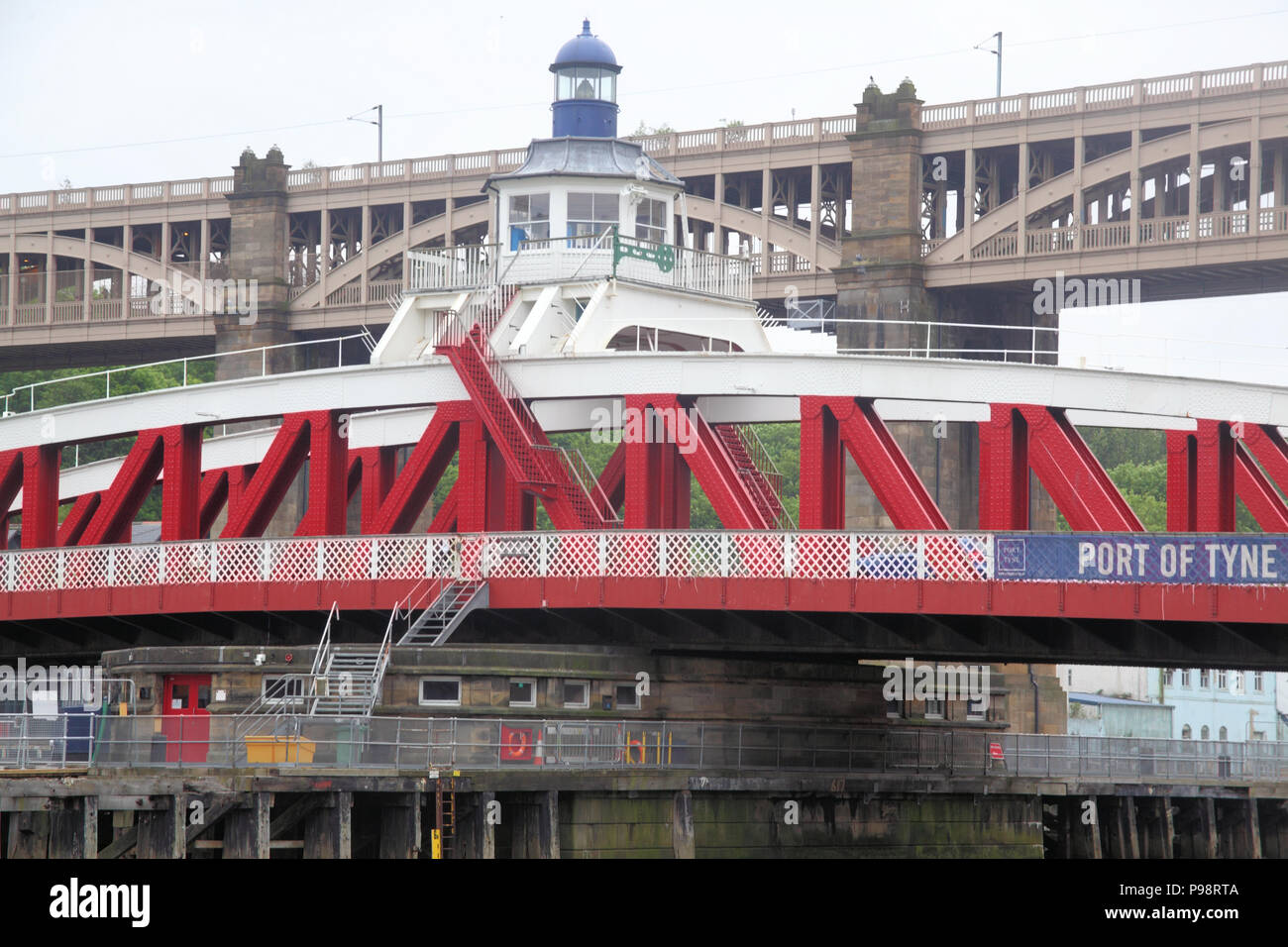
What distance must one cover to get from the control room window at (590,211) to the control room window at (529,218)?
0.62 meters

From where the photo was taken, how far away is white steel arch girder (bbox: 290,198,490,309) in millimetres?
80438

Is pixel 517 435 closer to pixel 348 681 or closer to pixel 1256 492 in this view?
pixel 348 681

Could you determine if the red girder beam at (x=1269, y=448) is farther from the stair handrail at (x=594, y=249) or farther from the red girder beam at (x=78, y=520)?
the red girder beam at (x=78, y=520)

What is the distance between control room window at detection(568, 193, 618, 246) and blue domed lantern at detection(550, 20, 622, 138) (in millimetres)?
2219

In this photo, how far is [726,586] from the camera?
45.2 meters

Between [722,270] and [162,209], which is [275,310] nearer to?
[162,209]

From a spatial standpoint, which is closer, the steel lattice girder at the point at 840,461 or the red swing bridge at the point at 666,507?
the red swing bridge at the point at 666,507

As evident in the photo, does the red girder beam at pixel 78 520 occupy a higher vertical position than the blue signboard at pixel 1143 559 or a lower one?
higher

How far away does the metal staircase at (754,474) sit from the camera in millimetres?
52438

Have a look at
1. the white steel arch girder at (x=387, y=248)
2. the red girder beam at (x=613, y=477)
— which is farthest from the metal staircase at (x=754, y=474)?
the white steel arch girder at (x=387, y=248)

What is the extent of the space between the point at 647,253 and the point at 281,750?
23164mm

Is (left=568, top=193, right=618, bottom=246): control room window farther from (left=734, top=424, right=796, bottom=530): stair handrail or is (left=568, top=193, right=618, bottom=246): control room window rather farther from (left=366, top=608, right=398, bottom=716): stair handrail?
(left=366, top=608, right=398, bottom=716): stair handrail

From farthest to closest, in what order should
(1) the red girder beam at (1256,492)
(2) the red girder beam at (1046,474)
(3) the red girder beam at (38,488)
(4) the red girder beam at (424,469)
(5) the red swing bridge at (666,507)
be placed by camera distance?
(3) the red girder beam at (38,488), (4) the red girder beam at (424,469), (1) the red girder beam at (1256,492), (2) the red girder beam at (1046,474), (5) the red swing bridge at (666,507)

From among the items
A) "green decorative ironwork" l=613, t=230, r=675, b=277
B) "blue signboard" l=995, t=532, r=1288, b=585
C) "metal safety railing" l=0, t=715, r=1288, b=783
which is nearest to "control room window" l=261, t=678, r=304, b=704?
"metal safety railing" l=0, t=715, r=1288, b=783
